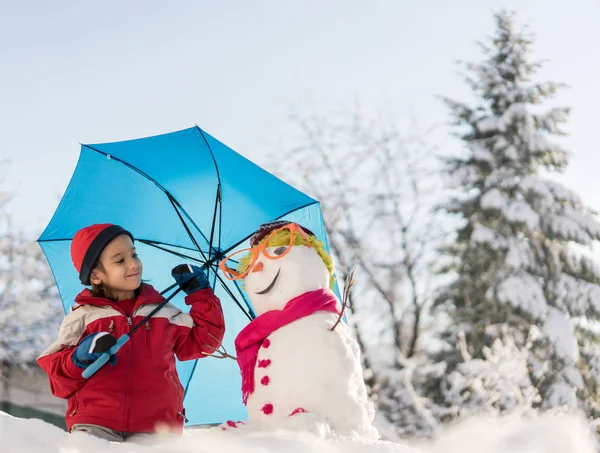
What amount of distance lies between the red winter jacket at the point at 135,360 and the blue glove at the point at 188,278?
29 mm

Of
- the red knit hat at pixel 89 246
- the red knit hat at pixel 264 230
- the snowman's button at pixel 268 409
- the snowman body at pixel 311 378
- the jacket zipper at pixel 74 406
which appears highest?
the red knit hat at pixel 264 230

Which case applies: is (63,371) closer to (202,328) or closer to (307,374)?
(202,328)

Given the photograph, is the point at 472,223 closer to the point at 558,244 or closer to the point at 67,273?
the point at 558,244

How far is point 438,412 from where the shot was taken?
10.2m

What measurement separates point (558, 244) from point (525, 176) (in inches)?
50.9

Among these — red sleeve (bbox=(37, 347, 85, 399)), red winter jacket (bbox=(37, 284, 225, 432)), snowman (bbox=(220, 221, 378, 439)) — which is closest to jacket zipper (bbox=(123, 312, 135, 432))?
red winter jacket (bbox=(37, 284, 225, 432))

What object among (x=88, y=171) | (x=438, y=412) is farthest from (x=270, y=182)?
(x=438, y=412)

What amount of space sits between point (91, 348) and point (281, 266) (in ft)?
2.59

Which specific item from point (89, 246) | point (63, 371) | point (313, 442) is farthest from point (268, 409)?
point (89, 246)

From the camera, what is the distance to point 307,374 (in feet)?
7.90

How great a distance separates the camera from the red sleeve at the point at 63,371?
2572mm

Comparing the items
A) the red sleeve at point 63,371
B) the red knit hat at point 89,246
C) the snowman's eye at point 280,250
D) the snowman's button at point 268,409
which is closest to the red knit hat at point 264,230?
the snowman's eye at point 280,250

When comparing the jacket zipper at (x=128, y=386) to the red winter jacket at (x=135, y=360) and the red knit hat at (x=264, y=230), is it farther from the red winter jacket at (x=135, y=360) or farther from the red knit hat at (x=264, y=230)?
the red knit hat at (x=264, y=230)

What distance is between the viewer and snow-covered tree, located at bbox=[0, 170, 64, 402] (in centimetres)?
1211
